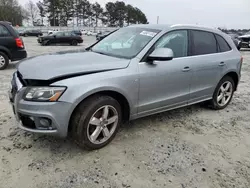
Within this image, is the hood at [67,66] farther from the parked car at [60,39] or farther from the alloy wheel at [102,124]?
the parked car at [60,39]

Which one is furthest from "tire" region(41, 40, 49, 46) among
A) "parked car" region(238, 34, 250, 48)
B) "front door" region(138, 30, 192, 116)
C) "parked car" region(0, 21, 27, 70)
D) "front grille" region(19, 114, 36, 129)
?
"front grille" region(19, 114, 36, 129)

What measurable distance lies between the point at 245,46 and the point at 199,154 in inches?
748

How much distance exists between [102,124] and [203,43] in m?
2.31

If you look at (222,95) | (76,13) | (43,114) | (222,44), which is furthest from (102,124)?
(76,13)

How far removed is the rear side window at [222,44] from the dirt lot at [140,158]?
139 centimetres

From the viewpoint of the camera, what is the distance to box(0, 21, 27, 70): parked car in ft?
25.3

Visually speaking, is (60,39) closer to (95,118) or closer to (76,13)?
(95,118)

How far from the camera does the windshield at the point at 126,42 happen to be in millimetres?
3399

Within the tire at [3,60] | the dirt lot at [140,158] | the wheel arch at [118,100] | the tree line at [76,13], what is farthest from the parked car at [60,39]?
the tree line at [76,13]

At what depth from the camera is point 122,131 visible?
11.9 feet

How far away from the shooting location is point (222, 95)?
466 cm

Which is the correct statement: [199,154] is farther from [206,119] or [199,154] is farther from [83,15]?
[83,15]

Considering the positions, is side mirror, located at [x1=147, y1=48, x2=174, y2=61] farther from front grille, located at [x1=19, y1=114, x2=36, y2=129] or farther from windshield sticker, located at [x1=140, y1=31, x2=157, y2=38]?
front grille, located at [x1=19, y1=114, x2=36, y2=129]

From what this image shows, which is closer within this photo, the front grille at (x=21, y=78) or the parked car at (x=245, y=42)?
the front grille at (x=21, y=78)
